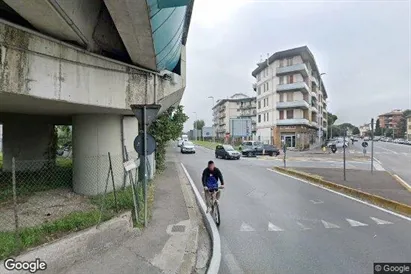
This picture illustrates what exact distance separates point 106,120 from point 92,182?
2.03m

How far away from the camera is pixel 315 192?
40.8 ft

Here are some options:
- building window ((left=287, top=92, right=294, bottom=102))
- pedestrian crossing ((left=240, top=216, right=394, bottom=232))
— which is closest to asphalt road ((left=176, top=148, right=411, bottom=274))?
pedestrian crossing ((left=240, top=216, right=394, bottom=232))

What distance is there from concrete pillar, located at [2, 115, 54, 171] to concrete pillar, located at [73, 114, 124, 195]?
6.14 meters

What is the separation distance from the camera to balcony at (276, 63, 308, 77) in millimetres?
52122

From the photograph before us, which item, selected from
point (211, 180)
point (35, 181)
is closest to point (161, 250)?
point (211, 180)

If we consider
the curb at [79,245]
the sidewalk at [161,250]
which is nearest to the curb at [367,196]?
the sidewalk at [161,250]

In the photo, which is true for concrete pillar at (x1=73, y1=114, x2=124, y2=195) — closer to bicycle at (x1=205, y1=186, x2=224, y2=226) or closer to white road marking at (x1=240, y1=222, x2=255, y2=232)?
bicycle at (x1=205, y1=186, x2=224, y2=226)

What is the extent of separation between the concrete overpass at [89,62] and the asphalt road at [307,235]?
4.28m

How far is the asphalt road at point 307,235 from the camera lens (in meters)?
5.35

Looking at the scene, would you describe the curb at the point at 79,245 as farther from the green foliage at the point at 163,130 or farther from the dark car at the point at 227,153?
the dark car at the point at 227,153

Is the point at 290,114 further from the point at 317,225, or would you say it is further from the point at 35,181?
the point at 317,225

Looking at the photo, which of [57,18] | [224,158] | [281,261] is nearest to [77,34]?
[57,18]

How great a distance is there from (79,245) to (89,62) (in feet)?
13.3

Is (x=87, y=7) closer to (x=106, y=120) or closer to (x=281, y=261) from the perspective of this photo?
(x=106, y=120)
